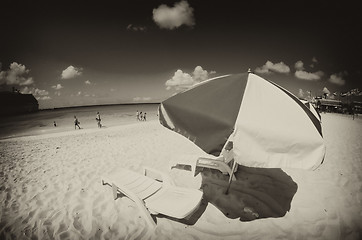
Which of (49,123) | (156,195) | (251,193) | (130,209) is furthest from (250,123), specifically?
(49,123)

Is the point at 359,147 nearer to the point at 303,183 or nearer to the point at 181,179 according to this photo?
the point at 303,183

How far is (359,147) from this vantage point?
8086 millimetres

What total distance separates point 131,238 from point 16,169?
576 centimetres

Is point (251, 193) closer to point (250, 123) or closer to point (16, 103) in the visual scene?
point (250, 123)

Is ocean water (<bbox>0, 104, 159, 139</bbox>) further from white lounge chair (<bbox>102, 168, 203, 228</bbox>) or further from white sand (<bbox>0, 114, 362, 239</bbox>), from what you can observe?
white lounge chair (<bbox>102, 168, 203, 228</bbox>)

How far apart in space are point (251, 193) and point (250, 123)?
2962mm

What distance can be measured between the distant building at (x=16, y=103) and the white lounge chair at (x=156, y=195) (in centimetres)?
10713

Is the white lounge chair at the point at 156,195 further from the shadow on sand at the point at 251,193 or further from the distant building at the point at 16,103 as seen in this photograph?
the distant building at the point at 16,103

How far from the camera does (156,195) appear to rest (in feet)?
11.9

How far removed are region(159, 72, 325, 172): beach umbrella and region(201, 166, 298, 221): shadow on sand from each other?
203 centimetres

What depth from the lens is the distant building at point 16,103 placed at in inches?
3223

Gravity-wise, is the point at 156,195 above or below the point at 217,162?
below

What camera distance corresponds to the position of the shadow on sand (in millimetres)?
3615


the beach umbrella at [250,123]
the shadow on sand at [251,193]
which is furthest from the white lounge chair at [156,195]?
the beach umbrella at [250,123]
